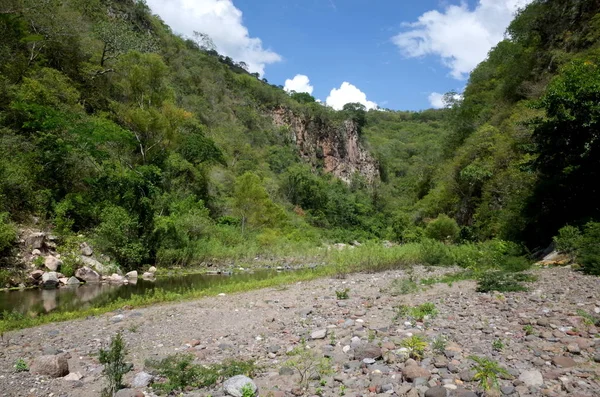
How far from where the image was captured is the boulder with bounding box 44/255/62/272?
1623 centimetres

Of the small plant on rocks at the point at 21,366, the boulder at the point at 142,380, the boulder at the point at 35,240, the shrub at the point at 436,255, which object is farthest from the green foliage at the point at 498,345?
the boulder at the point at 35,240

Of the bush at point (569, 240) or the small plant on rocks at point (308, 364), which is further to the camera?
the bush at point (569, 240)

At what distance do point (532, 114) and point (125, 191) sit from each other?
2533cm

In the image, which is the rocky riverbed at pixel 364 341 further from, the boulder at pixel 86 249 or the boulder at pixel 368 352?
the boulder at pixel 86 249

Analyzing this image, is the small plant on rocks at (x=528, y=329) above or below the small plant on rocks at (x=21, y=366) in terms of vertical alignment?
below

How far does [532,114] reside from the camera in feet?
78.9

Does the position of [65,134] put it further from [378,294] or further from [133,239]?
[378,294]

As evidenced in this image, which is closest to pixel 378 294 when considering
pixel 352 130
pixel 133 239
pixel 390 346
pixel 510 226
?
pixel 390 346

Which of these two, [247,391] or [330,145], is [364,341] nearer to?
[247,391]

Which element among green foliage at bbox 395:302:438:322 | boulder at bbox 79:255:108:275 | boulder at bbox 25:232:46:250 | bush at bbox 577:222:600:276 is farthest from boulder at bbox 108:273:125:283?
bush at bbox 577:222:600:276

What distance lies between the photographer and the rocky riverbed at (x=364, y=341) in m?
4.62

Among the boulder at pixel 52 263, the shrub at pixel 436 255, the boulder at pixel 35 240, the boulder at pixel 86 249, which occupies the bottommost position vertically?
the shrub at pixel 436 255

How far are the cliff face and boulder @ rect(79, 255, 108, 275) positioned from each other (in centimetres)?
6903

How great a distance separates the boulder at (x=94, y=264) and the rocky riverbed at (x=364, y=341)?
318 inches
